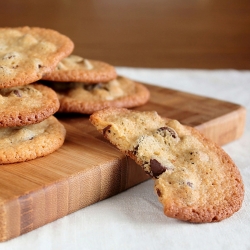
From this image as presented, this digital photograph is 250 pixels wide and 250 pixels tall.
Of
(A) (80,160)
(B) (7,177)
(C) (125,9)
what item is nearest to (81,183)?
(A) (80,160)

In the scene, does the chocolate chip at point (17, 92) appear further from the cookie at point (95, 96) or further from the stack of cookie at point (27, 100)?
the cookie at point (95, 96)

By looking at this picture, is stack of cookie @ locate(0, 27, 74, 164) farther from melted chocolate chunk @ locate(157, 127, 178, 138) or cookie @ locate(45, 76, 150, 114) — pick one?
melted chocolate chunk @ locate(157, 127, 178, 138)

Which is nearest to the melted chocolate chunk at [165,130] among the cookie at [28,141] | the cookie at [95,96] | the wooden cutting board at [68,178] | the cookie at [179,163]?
the cookie at [179,163]

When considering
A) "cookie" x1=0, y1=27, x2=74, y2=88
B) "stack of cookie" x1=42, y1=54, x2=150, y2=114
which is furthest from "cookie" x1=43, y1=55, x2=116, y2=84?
"cookie" x1=0, y1=27, x2=74, y2=88

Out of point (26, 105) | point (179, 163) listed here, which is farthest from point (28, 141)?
point (179, 163)

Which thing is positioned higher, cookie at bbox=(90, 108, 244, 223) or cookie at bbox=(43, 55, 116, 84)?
cookie at bbox=(43, 55, 116, 84)
